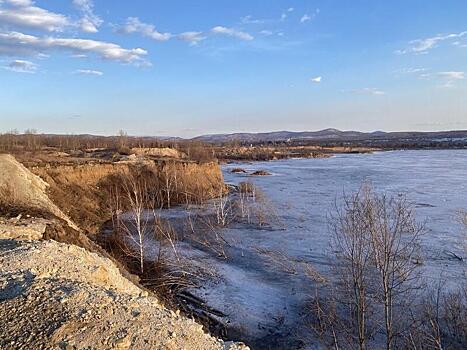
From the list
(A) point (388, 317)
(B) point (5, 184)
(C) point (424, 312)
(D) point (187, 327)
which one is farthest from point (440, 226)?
(B) point (5, 184)

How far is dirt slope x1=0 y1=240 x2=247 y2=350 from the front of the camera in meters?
4.93

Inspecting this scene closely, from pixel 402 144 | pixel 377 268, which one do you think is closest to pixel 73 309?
pixel 377 268

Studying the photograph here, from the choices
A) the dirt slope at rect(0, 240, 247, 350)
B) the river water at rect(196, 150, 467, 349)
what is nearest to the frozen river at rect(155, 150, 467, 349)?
the river water at rect(196, 150, 467, 349)

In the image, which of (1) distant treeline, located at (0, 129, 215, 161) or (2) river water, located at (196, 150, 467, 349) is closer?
(2) river water, located at (196, 150, 467, 349)

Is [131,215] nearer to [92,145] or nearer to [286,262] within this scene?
[286,262]

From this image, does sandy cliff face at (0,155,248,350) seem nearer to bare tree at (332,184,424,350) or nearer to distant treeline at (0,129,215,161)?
bare tree at (332,184,424,350)

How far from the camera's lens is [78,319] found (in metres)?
5.23

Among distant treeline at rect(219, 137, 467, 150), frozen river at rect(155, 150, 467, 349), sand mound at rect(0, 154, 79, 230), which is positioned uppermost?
sand mound at rect(0, 154, 79, 230)

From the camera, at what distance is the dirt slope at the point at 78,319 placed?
493 cm

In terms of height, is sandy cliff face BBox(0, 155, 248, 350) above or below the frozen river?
above

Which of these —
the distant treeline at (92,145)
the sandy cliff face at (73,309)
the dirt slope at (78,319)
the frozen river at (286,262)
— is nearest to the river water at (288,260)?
the frozen river at (286,262)

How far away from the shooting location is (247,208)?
2581 centimetres

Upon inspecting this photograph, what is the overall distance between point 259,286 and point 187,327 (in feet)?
27.8

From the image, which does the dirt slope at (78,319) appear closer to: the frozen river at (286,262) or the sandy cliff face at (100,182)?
the frozen river at (286,262)
